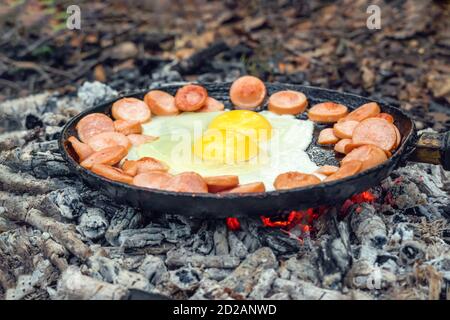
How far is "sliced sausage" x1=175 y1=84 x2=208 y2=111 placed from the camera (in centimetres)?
430

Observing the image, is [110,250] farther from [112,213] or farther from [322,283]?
[322,283]

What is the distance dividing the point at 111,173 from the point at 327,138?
4.81ft

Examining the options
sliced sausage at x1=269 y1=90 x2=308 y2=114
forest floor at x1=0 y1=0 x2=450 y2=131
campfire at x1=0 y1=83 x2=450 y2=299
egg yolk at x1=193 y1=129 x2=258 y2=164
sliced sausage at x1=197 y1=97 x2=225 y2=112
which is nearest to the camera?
campfire at x1=0 y1=83 x2=450 y2=299

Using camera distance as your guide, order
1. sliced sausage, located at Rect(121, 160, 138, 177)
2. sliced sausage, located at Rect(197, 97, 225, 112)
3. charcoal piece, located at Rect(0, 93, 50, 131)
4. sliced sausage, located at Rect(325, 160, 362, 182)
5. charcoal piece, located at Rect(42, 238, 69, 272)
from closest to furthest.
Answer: sliced sausage, located at Rect(325, 160, 362, 182) < charcoal piece, located at Rect(42, 238, 69, 272) < sliced sausage, located at Rect(121, 160, 138, 177) < sliced sausage, located at Rect(197, 97, 225, 112) < charcoal piece, located at Rect(0, 93, 50, 131)

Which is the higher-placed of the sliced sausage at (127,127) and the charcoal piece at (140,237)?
the sliced sausage at (127,127)

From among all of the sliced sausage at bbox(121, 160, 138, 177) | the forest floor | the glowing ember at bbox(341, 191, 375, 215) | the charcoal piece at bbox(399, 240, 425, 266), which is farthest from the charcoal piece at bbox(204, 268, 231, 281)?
the forest floor

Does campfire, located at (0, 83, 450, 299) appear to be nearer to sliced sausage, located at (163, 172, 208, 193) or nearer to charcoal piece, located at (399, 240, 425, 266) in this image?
charcoal piece, located at (399, 240, 425, 266)

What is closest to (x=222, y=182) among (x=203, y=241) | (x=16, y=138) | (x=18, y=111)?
(x=203, y=241)

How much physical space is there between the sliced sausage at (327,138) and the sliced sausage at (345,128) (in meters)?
0.03

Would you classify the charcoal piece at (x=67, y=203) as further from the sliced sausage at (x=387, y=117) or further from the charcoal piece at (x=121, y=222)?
the sliced sausage at (x=387, y=117)

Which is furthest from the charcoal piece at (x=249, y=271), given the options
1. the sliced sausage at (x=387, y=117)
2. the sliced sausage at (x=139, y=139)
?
the sliced sausage at (x=387, y=117)

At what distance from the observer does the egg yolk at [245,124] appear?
3.83 metres

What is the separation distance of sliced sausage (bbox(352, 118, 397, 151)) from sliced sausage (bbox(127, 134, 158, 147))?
1362 millimetres
